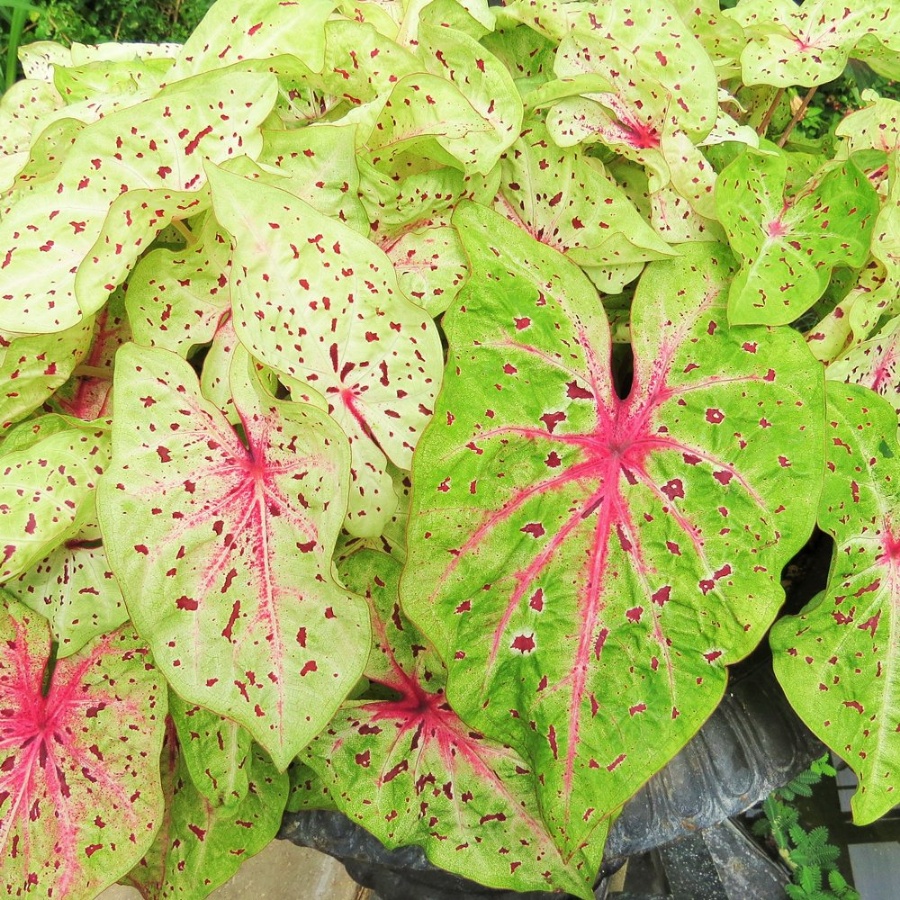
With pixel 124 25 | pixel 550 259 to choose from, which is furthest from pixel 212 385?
pixel 124 25

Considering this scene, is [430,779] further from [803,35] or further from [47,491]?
[803,35]

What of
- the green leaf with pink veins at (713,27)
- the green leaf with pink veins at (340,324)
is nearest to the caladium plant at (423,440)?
the green leaf with pink veins at (340,324)

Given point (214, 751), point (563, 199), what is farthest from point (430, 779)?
point (563, 199)

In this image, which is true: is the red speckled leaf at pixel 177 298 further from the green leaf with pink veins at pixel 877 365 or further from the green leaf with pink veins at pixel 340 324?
the green leaf with pink veins at pixel 877 365

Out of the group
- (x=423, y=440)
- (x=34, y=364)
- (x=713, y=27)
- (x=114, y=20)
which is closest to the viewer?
(x=423, y=440)

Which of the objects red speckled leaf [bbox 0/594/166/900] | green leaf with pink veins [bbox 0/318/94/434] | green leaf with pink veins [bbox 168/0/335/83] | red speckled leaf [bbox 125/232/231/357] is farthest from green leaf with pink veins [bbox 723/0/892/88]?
red speckled leaf [bbox 0/594/166/900]

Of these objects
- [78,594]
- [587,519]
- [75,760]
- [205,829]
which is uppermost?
[587,519]

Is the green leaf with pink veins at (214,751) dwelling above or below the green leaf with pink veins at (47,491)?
below
